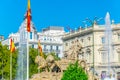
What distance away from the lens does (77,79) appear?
4628 centimetres

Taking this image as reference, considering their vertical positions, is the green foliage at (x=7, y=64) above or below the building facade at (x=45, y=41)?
below

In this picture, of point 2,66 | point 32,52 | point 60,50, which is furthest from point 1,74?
point 60,50

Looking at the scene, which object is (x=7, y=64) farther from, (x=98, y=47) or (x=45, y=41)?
(x=45, y=41)

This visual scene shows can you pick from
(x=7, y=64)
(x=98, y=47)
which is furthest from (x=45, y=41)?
(x=7, y=64)

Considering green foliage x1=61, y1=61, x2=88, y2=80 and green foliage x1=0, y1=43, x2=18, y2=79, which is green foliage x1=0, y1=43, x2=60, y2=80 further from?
green foliage x1=61, y1=61, x2=88, y2=80

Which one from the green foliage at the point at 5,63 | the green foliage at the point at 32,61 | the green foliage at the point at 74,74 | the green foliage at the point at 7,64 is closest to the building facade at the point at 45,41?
the green foliage at the point at 32,61

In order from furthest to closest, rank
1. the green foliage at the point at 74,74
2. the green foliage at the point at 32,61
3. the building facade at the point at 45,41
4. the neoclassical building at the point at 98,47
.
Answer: the building facade at the point at 45,41 < the neoclassical building at the point at 98,47 < the green foliage at the point at 32,61 < the green foliage at the point at 74,74

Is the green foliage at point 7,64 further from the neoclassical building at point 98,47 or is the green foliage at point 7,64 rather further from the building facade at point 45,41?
the building facade at point 45,41

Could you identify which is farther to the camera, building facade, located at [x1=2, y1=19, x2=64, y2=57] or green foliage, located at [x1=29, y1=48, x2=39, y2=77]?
building facade, located at [x1=2, y1=19, x2=64, y2=57]

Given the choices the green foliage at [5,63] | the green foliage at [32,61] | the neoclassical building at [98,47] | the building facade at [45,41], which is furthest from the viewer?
the building facade at [45,41]

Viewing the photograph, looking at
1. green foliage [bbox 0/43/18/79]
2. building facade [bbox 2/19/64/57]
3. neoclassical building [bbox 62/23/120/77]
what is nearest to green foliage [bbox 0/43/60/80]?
green foliage [bbox 0/43/18/79]

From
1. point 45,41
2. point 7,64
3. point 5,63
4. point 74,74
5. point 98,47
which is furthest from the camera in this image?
point 45,41

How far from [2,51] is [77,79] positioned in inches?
2157

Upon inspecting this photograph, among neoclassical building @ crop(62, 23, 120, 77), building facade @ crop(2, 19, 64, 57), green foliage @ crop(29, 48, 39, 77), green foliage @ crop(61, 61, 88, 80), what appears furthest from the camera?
building facade @ crop(2, 19, 64, 57)
